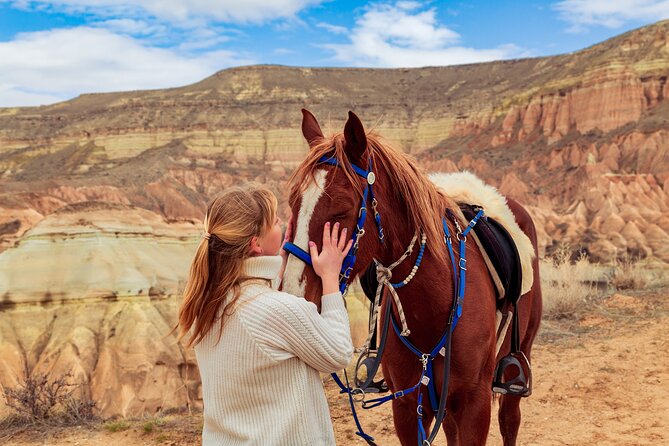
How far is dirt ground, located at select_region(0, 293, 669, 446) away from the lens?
16.9 ft

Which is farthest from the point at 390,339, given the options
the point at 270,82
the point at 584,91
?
the point at 270,82

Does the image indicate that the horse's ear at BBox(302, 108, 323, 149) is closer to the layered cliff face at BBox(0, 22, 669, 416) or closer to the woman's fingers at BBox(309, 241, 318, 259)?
the layered cliff face at BBox(0, 22, 669, 416)

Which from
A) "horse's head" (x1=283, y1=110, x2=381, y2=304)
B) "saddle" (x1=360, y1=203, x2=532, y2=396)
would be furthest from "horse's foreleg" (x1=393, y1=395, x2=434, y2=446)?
"horse's head" (x1=283, y1=110, x2=381, y2=304)

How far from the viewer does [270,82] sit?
63125mm

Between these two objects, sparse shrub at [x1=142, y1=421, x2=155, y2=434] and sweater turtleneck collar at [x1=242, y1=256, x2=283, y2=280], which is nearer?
sweater turtleneck collar at [x1=242, y1=256, x2=283, y2=280]

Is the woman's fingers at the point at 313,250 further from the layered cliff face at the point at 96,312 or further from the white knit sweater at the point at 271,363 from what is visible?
the layered cliff face at the point at 96,312

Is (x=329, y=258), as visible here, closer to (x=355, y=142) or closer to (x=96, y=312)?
(x=355, y=142)

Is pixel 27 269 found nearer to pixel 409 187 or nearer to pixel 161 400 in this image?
pixel 161 400

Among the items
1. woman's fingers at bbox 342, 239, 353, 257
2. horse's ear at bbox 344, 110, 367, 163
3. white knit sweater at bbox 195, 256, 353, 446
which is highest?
horse's ear at bbox 344, 110, 367, 163

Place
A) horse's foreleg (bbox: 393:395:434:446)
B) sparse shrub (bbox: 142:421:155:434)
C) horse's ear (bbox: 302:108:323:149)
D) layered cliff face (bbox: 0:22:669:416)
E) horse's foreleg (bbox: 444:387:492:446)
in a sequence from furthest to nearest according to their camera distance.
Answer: layered cliff face (bbox: 0:22:669:416) < sparse shrub (bbox: 142:421:155:434) < horse's foreleg (bbox: 393:395:434:446) < horse's foreleg (bbox: 444:387:492:446) < horse's ear (bbox: 302:108:323:149)

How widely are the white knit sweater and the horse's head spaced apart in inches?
4.2

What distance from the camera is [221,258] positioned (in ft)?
6.01

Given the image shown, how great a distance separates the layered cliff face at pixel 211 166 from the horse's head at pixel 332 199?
1.36 ft

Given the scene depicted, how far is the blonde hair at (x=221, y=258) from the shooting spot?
71.2 inches
